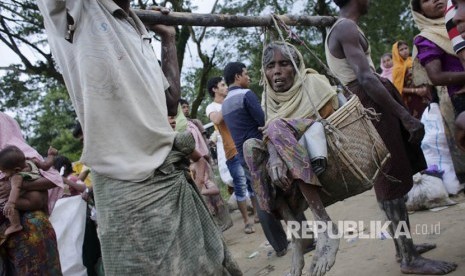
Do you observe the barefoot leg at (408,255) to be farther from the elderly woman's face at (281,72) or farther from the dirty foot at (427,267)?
the elderly woman's face at (281,72)

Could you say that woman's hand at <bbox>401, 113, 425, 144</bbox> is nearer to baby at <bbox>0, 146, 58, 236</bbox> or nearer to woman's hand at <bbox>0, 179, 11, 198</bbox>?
baby at <bbox>0, 146, 58, 236</bbox>

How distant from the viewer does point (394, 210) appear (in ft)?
11.4

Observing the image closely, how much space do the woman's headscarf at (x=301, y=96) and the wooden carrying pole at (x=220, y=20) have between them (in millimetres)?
193

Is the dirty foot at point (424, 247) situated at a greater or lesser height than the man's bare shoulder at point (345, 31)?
lesser

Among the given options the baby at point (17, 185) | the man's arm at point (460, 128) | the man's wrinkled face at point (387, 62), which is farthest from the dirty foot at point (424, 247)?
the man's wrinkled face at point (387, 62)

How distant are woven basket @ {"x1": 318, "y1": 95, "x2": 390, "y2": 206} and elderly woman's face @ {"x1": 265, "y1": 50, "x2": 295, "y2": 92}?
43 cm

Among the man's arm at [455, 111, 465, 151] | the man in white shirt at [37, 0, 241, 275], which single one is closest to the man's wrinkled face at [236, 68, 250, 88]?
the man in white shirt at [37, 0, 241, 275]

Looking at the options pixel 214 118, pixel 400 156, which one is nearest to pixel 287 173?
pixel 400 156

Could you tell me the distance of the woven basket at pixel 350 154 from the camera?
2.55 m

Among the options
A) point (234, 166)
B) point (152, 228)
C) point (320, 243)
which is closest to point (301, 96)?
point (320, 243)

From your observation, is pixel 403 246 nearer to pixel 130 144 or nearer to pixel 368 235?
pixel 368 235

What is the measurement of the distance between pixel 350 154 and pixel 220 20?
42.4 inches

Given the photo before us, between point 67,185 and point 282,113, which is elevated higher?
point 282,113

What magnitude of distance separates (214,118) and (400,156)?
331 centimetres
